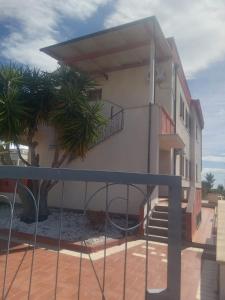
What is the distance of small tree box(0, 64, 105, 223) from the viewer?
871cm

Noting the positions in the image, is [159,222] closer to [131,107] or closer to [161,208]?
[161,208]

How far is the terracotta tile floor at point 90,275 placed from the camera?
4242mm

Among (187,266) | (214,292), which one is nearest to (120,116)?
(187,266)

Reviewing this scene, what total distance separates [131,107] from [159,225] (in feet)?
15.1

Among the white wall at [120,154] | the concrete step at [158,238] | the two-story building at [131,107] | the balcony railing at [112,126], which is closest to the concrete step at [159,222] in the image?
the concrete step at [158,238]


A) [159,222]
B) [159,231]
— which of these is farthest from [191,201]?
[159,231]

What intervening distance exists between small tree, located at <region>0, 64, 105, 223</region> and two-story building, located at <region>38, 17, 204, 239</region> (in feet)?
4.97

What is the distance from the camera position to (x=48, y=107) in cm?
917

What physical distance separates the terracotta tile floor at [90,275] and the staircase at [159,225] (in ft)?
2.97

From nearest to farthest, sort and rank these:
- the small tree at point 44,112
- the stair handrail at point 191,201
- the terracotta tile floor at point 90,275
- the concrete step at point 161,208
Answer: the terracotta tile floor at point 90,275, the stair handrail at point 191,201, the small tree at point 44,112, the concrete step at point 161,208

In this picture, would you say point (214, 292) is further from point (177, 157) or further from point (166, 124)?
point (177, 157)

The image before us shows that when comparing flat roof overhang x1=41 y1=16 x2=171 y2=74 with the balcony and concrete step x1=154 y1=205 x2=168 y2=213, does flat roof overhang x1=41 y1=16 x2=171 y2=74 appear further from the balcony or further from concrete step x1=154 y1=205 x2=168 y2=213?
concrete step x1=154 y1=205 x2=168 y2=213

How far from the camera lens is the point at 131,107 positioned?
10.5 metres

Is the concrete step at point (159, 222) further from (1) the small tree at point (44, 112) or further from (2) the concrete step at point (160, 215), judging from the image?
(1) the small tree at point (44, 112)
